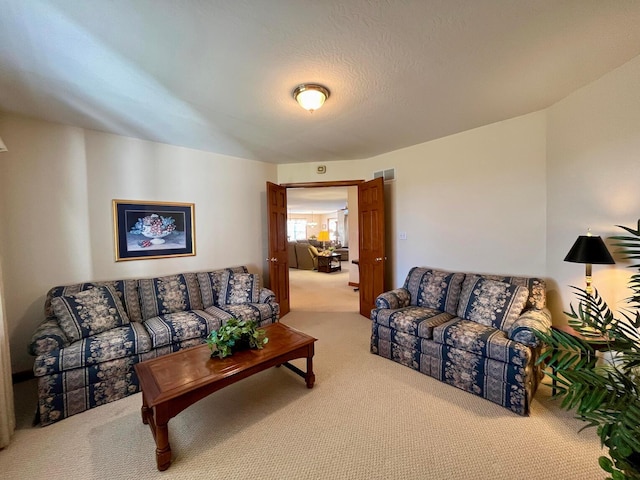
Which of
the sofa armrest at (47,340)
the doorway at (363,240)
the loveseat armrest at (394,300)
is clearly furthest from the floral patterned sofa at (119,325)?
the loveseat armrest at (394,300)

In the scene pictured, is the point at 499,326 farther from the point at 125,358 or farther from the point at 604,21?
the point at 125,358

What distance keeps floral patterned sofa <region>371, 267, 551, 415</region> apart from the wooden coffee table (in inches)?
39.9

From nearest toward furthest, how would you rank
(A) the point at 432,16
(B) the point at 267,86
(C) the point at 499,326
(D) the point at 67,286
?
(A) the point at 432,16 < (B) the point at 267,86 < (C) the point at 499,326 < (D) the point at 67,286

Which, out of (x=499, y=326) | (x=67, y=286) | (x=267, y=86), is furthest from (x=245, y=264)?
(x=499, y=326)

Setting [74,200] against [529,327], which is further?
[74,200]

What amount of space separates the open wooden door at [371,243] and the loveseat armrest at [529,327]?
75.5 inches

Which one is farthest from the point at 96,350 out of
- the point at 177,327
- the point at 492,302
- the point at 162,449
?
the point at 492,302

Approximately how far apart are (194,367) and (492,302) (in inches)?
105

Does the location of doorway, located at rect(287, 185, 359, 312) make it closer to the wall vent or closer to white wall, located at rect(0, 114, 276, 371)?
the wall vent

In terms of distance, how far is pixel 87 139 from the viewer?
2947 mm

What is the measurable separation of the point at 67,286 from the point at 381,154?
13.9 feet

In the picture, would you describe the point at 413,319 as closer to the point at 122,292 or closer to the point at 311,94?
the point at 311,94

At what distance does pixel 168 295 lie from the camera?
3.12m

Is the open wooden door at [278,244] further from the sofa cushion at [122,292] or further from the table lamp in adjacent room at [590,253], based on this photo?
the table lamp in adjacent room at [590,253]
